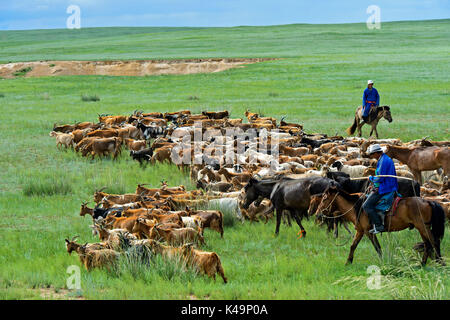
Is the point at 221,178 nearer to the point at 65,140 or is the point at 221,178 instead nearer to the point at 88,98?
the point at 65,140

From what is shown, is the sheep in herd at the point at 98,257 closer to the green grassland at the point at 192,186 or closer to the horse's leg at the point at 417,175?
the green grassland at the point at 192,186

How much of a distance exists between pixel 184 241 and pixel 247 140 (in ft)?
40.8

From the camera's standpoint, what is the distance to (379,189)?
10570 millimetres

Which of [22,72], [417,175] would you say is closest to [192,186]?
[417,175]

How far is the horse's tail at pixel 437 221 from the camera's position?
34.0 ft

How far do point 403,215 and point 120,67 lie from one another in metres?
67.7

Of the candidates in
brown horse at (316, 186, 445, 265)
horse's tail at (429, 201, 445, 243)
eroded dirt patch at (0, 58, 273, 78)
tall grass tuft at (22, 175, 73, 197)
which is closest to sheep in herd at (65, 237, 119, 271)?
brown horse at (316, 186, 445, 265)

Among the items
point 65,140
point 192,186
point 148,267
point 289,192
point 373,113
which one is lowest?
point 192,186

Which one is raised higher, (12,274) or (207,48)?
(207,48)

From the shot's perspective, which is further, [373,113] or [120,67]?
[120,67]
